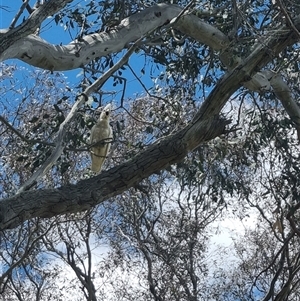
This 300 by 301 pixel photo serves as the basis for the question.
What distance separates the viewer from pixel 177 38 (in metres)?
6.36

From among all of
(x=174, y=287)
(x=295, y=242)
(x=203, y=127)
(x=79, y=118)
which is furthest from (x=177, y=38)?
(x=174, y=287)

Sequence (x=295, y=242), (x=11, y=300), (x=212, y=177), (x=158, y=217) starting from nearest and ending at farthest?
(x=212, y=177), (x=295, y=242), (x=158, y=217), (x=11, y=300)

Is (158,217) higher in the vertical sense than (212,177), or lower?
higher

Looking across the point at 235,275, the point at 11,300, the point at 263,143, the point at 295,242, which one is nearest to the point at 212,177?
the point at 263,143

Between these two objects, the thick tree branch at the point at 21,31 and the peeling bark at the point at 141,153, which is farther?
the thick tree branch at the point at 21,31

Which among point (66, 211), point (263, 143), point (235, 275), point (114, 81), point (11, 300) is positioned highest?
point (11, 300)

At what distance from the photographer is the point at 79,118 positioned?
19.1 ft

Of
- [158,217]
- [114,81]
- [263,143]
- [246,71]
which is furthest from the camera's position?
[158,217]

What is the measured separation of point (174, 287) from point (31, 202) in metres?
8.03

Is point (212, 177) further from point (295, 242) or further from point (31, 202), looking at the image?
point (31, 202)

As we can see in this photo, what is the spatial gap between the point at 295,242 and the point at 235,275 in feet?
7.70

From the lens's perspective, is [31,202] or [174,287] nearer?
[31,202]

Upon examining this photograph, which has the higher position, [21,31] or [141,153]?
[21,31]

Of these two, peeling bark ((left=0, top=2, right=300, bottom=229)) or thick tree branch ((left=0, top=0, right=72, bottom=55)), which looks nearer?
peeling bark ((left=0, top=2, right=300, bottom=229))
